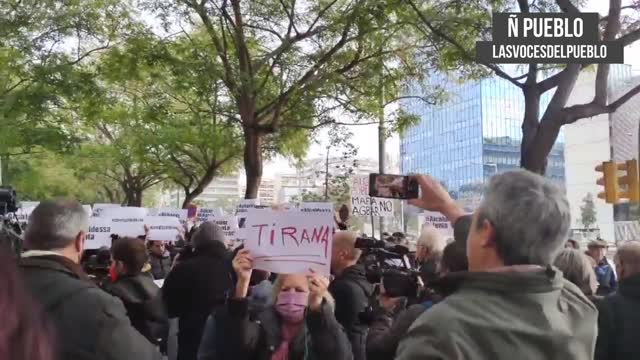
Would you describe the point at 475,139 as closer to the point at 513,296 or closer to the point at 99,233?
the point at 99,233

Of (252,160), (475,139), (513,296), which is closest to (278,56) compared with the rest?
(252,160)

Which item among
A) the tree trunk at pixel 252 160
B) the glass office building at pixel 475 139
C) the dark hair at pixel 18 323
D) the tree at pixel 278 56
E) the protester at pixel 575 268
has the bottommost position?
the protester at pixel 575 268

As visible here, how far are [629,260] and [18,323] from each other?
361 cm

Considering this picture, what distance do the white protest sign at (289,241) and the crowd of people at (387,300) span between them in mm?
68

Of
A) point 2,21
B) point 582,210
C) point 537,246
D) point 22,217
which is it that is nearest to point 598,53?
point 537,246

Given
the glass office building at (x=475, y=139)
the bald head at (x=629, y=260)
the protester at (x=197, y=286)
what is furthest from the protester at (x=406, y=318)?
the glass office building at (x=475, y=139)

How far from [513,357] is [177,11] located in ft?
47.8

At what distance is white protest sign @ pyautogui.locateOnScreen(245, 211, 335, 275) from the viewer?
12.0ft

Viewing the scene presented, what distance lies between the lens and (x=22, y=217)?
43.4ft

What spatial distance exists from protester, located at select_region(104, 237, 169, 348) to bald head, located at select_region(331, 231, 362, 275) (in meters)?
1.29

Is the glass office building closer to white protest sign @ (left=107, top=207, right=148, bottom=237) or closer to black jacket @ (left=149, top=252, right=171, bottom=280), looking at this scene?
white protest sign @ (left=107, top=207, right=148, bottom=237)

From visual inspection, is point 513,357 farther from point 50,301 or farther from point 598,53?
→ point 598,53

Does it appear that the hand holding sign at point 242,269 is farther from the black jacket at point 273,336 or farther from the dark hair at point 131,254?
the dark hair at point 131,254

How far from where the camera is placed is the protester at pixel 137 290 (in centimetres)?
511
